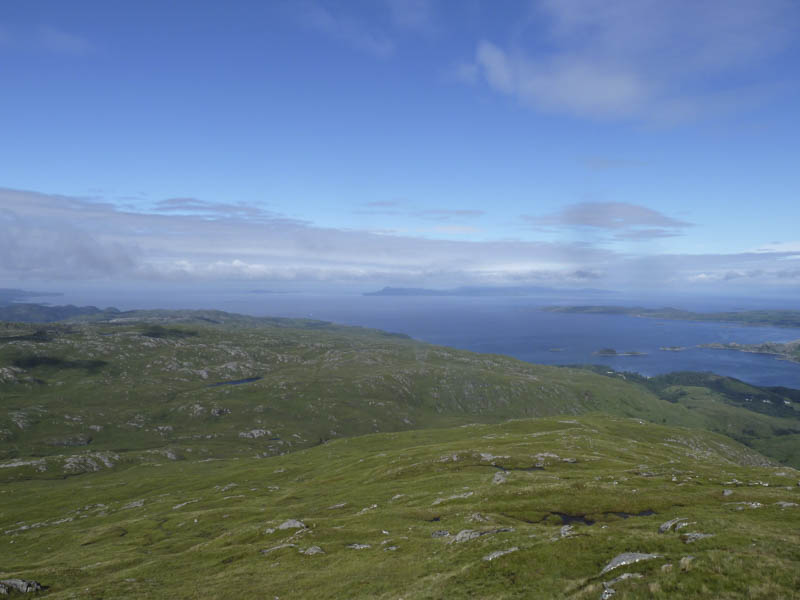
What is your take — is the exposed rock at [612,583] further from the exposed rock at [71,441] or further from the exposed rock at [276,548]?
the exposed rock at [71,441]

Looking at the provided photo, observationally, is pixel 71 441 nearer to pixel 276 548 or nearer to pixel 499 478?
pixel 276 548

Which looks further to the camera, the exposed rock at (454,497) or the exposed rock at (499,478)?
the exposed rock at (499,478)

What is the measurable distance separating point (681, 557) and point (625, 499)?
26042 millimetres

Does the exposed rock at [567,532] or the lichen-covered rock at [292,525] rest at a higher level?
the exposed rock at [567,532]

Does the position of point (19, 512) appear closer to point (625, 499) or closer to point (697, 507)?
point (625, 499)

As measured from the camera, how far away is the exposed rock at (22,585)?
114 ft

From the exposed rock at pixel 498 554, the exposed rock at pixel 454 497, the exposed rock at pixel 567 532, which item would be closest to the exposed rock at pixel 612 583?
the exposed rock at pixel 498 554

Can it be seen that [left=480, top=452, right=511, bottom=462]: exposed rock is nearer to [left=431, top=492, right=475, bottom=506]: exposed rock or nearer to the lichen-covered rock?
[left=431, top=492, right=475, bottom=506]: exposed rock

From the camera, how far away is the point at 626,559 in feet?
74.2

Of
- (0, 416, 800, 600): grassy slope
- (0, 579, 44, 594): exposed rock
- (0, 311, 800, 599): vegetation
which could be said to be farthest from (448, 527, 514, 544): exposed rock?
(0, 579, 44, 594): exposed rock

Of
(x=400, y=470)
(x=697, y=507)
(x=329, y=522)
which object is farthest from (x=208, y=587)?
(x=400, y=470)

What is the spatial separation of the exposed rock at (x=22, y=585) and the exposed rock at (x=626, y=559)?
50275 millimetres

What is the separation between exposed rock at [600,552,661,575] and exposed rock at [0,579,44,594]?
50.3 m

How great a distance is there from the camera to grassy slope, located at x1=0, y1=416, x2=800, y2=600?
74.4ft
